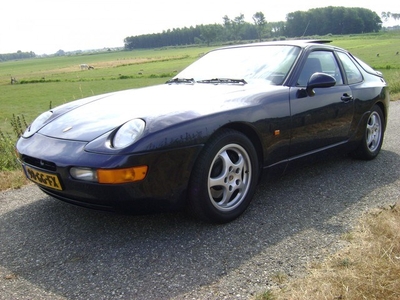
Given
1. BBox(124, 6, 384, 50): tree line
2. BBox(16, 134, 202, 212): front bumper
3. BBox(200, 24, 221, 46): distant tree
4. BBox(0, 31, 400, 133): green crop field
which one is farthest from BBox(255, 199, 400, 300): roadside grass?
BBox(200, 24, 221, 46): distant tree

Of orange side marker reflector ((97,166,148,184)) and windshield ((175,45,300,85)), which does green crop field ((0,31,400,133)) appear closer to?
windshield ((175,45,300,85))

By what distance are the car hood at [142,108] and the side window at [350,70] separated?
5.16 ft

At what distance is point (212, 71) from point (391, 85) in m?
10.2

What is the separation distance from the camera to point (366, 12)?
86688 mm

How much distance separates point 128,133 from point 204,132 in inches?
20.3

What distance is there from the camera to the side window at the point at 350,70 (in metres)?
4.51

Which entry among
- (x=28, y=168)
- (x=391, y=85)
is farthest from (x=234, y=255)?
(x=391, y=85)

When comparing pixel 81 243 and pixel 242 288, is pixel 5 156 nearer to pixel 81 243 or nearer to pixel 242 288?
pixel 81 243

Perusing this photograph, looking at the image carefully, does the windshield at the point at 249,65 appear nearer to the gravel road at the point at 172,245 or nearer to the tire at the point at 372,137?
the gravel road at the point at 172,245

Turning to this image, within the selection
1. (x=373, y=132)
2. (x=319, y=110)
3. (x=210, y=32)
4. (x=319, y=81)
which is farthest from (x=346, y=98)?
(x=210, y=32)

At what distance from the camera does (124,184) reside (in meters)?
2.63

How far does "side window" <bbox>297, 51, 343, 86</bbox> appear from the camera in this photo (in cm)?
391

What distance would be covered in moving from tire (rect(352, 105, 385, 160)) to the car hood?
189cm

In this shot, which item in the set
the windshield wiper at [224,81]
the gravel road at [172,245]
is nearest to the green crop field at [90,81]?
the windshield wiper at [224,81]
